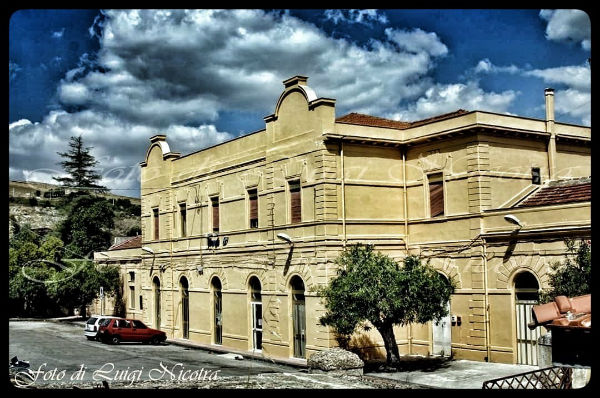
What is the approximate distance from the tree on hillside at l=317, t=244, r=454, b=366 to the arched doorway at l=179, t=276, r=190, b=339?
13376 mm

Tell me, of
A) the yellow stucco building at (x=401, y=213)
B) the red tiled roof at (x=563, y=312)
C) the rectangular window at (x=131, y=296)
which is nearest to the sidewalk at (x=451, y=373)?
the yellow stucco building at (x=401, y=213)

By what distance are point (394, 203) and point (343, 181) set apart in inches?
95.0

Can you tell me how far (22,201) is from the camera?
42656 mm

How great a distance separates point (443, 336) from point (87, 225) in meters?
28.5

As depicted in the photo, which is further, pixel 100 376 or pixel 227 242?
pixel 227 242

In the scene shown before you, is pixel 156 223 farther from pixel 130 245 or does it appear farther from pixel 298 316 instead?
pixel 298 316

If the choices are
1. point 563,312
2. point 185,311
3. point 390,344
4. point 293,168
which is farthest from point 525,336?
point 185,311

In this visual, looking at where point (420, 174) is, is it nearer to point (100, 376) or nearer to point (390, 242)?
point (390, 242)

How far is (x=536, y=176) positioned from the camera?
23812 mm

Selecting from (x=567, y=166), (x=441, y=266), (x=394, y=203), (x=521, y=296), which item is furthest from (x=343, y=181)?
(x=567, y=166)

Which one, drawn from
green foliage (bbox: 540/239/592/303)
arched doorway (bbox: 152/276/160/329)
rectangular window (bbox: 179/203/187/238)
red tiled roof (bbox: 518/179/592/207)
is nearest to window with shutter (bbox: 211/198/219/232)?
rectangular window (bbox: 179/203/187/238)

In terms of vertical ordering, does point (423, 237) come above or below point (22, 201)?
below

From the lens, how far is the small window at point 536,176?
2370 cm

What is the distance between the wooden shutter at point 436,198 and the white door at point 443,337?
3179 millimetres
